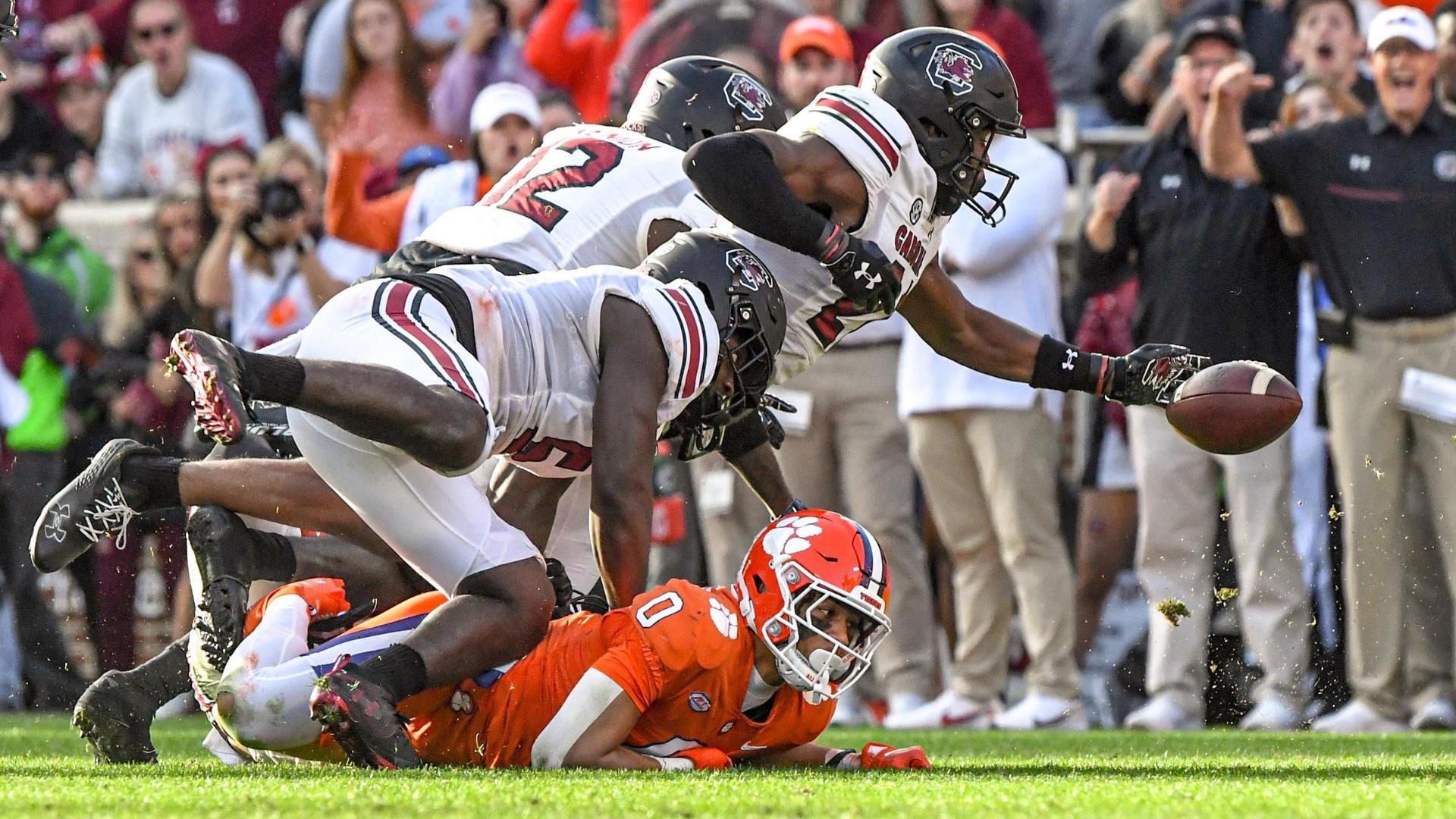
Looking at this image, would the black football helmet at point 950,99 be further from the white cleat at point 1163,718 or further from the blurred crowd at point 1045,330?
the white cleat at point 1163,718

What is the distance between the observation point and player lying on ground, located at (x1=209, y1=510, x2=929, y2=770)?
169 inches

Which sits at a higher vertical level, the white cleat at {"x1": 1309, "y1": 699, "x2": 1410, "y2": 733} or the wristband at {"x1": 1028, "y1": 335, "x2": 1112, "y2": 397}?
the wristband at {"x1": 1028, "y1": 335, "x2": 1112, "y2": 397}

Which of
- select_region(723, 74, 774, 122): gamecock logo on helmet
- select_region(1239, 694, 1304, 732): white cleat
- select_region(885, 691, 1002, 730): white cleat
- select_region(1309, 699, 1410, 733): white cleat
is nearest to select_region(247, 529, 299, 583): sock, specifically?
select_region(723, 74, 774, 122): gamecock logo on helmet

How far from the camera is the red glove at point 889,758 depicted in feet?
15.1

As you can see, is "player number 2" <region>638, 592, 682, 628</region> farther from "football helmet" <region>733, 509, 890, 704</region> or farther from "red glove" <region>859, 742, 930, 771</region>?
"red glove" <region>859, 742, 930, 771</region>

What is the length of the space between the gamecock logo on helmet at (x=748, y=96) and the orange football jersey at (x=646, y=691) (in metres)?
1.76

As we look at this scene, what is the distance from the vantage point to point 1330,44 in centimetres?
791

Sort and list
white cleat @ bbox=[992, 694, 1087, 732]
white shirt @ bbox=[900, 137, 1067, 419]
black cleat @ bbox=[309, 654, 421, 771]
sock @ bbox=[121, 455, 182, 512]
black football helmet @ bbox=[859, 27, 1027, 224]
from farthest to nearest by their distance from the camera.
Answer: white shirt @ bbox=[900, 137, 1067, 419], white cleat @ bbox=[992, 694, 1087, 732], black football helmet @ bbox=[859, 27, 1027, 224], sock @ bbox=[121, 455, 182, 512], black cleat @ bbox=[309, 654, 421, 771]

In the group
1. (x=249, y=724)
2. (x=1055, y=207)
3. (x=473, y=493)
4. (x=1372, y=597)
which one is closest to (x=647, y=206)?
(x=473, y=493)

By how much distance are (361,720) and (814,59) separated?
4274mm

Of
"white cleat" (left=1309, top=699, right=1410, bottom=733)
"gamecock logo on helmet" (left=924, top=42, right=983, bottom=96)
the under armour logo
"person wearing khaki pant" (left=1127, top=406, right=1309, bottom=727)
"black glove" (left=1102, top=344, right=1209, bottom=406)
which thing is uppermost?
"gamecock logo on helmet" (left=924, top=42, right=983, bottom=96)

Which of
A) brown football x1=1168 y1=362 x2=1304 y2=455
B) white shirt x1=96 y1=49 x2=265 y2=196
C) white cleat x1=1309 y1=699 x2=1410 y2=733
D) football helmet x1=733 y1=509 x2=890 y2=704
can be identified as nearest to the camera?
football helmet x1=733 y1=509 x2=890 y2=704

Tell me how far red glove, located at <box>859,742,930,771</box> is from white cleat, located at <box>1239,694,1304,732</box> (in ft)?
8.27

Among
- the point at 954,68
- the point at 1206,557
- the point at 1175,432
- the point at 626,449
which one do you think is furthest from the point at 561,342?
the point at 1206,557
